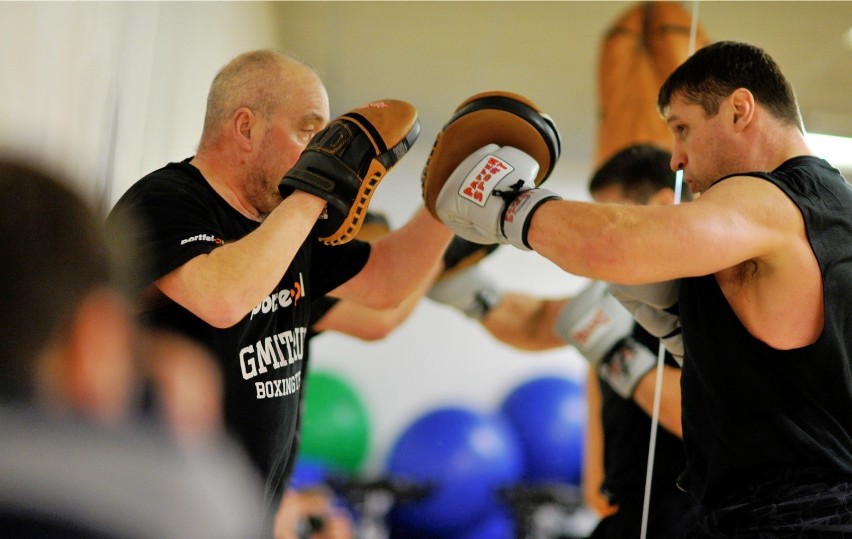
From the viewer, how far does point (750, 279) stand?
1.58 m

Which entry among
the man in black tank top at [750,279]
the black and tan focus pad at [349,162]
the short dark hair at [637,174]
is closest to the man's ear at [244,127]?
the black and tan focus pad at [349,162]

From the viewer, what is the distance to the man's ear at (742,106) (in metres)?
1.70

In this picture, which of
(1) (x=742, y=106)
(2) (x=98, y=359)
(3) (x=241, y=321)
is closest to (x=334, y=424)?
(3) (x=241, y=321)

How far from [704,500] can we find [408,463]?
2.63 ft

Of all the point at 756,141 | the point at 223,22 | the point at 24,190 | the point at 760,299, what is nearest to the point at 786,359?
the point at 760,299

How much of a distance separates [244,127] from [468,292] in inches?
32.3

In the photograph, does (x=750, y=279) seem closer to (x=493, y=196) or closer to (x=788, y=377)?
(x=788, y=377)

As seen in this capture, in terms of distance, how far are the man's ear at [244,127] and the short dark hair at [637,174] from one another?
1.00m

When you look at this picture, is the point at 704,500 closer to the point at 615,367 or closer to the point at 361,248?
the point at 615,367

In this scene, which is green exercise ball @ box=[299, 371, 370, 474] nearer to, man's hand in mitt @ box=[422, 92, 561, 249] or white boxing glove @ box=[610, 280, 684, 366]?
man's hand in mitt @ box=[422, 92, 561, 249]

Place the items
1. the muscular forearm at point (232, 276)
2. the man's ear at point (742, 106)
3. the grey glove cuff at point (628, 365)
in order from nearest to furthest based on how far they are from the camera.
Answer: the muscular forearm at point (232, 276), the man's ear at point (742, 106), the grey glove cuff at point (628, 365)

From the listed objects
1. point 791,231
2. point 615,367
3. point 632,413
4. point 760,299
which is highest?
point 791,231

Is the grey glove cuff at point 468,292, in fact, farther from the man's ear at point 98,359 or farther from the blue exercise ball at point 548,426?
the man's ear at point 98,359

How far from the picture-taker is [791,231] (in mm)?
1492
